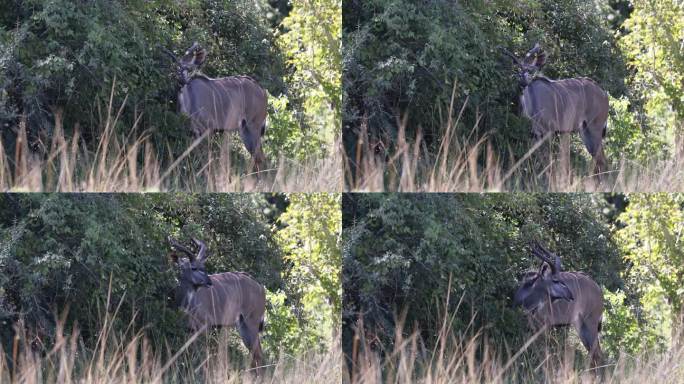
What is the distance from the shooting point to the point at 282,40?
991 cm

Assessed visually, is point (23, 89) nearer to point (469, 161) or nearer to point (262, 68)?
point (262, 68)

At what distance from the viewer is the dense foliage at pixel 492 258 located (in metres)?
9.05

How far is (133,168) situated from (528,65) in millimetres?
3339

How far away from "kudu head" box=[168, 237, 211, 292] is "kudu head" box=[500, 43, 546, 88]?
9.65 feet

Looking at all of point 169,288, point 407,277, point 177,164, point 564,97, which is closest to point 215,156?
point 177,164

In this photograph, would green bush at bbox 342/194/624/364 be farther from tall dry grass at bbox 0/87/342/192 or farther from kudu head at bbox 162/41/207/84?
kudu head at bbox 162/41/207/84

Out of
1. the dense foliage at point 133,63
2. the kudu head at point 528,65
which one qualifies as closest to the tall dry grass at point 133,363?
the dense foliage at point 133,63

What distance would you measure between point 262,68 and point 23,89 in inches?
75.9

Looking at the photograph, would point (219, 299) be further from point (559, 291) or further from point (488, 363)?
point (559, 291)

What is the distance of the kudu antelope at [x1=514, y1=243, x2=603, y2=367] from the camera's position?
9.50m

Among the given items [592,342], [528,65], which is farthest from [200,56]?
[592,342]

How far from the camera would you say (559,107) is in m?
9.91

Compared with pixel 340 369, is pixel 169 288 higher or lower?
higher

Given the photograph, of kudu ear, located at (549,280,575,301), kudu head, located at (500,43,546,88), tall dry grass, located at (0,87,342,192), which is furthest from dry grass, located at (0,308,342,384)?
kudu head, located at (500,43,546,88)
